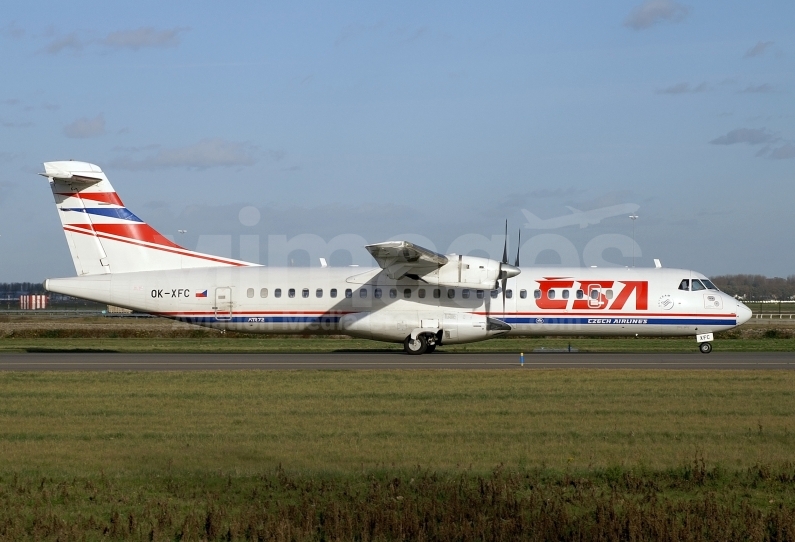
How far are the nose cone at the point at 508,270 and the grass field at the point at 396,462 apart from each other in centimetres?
1061

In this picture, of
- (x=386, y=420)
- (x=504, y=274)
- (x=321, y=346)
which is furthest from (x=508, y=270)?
(x=386, y=420)

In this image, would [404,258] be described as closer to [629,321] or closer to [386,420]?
[629,321]

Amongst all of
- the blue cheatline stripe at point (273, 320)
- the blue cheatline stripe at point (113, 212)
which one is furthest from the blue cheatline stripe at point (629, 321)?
the blue cheatline stripe at point (113, 212)

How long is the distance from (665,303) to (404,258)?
9.77 m

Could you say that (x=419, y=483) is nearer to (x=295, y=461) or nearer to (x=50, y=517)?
(x=295, y=461)

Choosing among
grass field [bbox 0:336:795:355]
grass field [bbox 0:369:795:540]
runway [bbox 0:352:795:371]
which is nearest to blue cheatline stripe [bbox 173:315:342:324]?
runway [bbox 0:352:795:371]

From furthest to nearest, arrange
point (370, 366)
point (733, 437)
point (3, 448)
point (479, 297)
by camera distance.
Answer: point (479, 297), point (370, 366), point (733, 437), point (3, 448)

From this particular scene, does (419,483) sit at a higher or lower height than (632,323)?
lower

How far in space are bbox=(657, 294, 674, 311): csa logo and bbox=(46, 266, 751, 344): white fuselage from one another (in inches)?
1.4

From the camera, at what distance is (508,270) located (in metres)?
30.8

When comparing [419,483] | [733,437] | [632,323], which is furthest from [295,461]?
[632,323]

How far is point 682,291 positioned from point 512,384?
13.7 metres

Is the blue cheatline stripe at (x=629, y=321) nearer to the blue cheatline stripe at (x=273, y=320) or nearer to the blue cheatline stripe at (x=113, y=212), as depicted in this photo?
the blue cheatline stripe at (x=273, y=320)

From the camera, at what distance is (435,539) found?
27.6 ft
